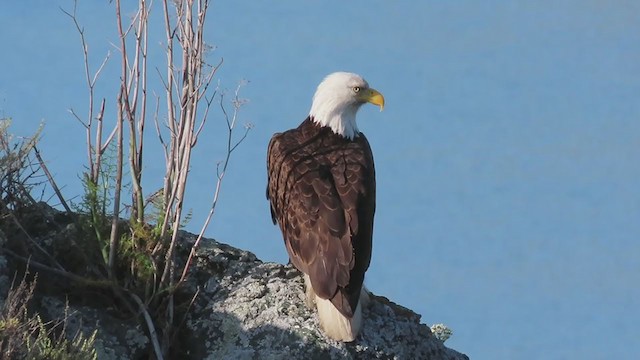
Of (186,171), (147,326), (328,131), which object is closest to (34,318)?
(147,326)

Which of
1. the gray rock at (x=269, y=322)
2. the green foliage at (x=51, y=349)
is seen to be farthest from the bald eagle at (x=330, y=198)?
the green foliage at (x=51, y=349)

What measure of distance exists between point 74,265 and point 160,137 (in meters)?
1.01

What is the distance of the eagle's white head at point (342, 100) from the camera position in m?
10.2

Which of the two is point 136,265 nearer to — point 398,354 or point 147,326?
point 147,326

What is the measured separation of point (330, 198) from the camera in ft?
29.6

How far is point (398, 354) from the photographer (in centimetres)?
874

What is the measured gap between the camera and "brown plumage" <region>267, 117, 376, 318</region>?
28.6 ft

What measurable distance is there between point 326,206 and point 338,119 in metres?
1.36

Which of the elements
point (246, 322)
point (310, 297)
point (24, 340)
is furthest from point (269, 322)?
point (24, 340)

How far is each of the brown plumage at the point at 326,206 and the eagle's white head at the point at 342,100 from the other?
18 centimetres

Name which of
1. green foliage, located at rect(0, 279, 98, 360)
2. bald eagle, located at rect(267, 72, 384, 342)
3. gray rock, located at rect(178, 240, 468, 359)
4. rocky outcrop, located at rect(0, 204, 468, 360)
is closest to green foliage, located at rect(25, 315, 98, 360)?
green foliage, located at rect(0, 279, 98, 360)

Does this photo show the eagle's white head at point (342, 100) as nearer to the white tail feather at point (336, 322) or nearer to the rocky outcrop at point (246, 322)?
the rocky outcrop at point (246, 322)

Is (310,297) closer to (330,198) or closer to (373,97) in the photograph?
(330,198)

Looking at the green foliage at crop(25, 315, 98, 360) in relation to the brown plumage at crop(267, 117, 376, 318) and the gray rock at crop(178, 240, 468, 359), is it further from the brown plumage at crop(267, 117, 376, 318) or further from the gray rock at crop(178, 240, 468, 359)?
the brown plumage at crop(267, 117, 376, 318)
